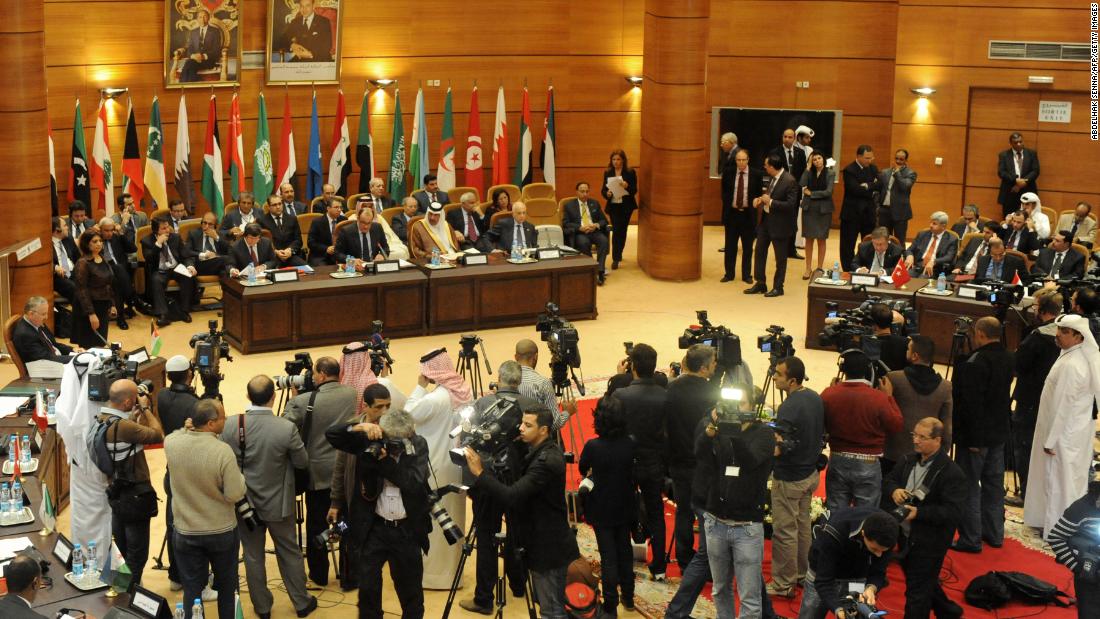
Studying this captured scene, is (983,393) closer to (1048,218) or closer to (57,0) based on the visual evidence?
(1048,218)

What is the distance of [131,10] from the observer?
14.8m

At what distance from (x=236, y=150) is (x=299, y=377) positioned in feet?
26.3

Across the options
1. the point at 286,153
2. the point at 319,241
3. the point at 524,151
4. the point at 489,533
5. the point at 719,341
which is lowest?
the point at 489,533

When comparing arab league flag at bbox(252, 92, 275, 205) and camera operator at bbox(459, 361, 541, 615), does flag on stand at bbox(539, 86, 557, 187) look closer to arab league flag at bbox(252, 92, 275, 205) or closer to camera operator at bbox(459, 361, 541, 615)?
arab league flag at bbox(252, 92, 275, 205)

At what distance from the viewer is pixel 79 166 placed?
1434 cm

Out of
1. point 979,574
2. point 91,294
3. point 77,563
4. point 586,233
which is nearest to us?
point 77,563

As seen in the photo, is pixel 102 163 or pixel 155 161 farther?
pixel 155 161

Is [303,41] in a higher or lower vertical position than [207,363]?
higher

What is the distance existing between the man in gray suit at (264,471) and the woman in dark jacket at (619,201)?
9.08 metres

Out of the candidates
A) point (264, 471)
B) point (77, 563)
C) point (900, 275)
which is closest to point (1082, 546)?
point (264, 471)

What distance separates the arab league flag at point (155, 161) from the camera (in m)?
14.8

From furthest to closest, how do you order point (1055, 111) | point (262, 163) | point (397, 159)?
point (1055, 111) → point (397, 159) → point (262, 163)

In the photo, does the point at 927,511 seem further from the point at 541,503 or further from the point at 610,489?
the point at 541,503

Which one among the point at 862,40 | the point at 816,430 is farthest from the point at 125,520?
the point at 862,40
